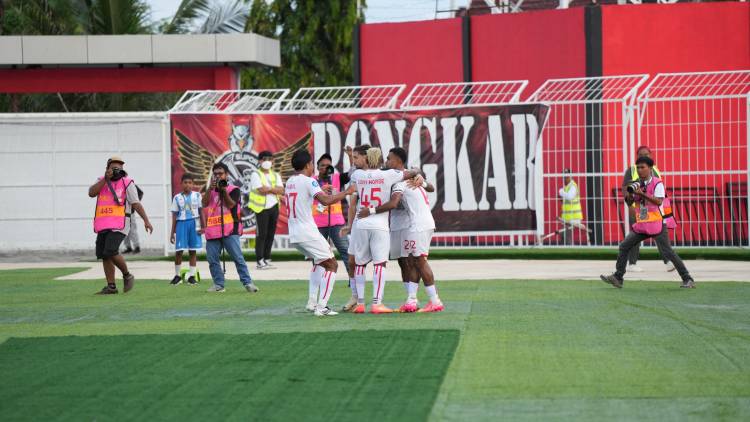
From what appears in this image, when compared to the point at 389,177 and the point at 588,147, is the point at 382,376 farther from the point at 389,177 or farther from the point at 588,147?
the point at 588,147

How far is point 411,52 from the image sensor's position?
93.8 feet

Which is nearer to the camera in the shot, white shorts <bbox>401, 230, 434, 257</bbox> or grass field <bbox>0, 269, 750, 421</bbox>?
grass field <bbox>0, 269, 750, 421</bbox>

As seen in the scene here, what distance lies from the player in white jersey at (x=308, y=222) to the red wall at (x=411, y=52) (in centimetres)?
1590

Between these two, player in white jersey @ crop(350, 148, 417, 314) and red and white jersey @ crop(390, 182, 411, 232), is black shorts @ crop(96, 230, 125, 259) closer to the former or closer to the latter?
player in white jersey @ crop(350, 148, 417, 314)

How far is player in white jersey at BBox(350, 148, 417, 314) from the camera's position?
1231cm

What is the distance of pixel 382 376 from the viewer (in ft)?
28.2

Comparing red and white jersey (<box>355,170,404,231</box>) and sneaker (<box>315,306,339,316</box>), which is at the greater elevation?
red and white jersey (<box>355,170,404,231</box>)

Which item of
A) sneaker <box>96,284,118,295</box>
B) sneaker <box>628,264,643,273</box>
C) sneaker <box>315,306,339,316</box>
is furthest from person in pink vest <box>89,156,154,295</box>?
sneaker <box>628,264,643,273</box>

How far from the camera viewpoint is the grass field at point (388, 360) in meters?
7.54

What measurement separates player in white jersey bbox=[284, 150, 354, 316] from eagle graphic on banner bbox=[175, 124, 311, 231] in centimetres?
1068

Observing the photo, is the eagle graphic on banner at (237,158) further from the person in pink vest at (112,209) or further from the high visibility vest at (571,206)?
the person in pink vest at (112,209)

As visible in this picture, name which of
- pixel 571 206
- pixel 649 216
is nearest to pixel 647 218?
pixel 649 216

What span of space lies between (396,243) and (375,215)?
18.5 inches

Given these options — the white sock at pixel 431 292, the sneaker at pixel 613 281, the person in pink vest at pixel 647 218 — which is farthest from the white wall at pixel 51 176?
the white sock at pixel 431 292
